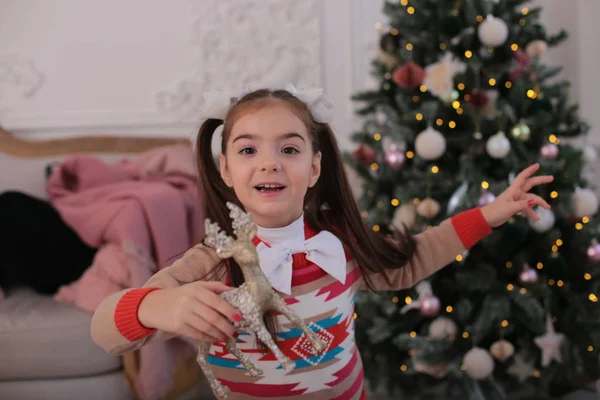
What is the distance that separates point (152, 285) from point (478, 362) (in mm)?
1273

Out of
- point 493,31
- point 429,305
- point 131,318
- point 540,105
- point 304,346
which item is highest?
point 493,31

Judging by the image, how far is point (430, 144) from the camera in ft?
Result: 5.82

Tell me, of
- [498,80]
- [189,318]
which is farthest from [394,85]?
[189,318]

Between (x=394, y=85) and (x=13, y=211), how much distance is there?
1.48 meters

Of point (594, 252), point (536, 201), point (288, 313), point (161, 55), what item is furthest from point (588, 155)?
point (161, 55)

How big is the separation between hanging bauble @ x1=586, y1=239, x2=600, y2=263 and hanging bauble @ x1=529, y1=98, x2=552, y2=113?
18.5 inches

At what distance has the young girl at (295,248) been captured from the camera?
90 cm

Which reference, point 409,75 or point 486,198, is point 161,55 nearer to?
point 409,75

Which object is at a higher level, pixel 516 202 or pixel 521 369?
pixel 516 202

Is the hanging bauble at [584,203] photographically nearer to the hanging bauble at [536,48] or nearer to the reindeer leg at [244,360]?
the hanging bauble at [536,48]

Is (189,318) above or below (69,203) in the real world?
above

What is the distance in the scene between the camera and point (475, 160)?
1.83 meters

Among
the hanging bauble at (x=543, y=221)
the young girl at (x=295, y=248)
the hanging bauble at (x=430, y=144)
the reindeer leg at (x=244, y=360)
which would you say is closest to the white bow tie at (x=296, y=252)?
the young girl at (x=295, y=248)

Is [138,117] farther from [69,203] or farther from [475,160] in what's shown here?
[475,160]
